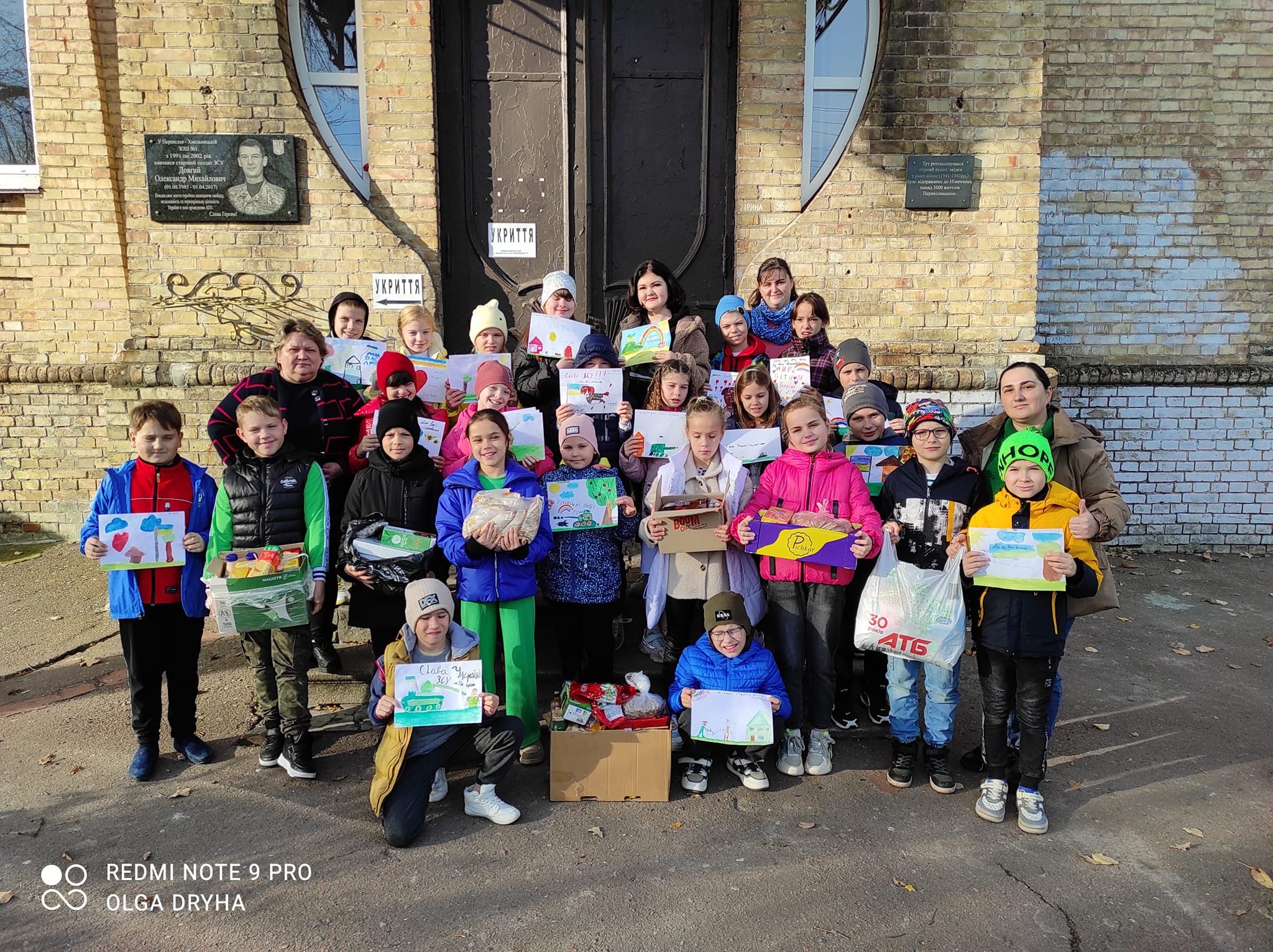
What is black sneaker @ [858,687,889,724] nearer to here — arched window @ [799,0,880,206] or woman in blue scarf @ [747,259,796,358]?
woman in blue scarf @ [747,259,796,358]

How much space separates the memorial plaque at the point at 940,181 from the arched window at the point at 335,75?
15.3 feet

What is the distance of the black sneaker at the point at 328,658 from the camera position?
16.1 feet

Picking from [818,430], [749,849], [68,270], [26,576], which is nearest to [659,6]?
[818,430]

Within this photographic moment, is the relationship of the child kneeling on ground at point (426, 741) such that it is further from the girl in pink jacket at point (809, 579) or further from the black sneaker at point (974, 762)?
the black sneaker at point (974, 762)

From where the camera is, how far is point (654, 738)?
363 centimetres

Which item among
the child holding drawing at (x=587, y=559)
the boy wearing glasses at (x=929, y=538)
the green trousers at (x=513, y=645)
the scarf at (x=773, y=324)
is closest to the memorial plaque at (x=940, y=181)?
the scarf at (x=773, y=324)

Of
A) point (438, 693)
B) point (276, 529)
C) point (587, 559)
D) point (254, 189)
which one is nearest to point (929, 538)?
point (587, 559)

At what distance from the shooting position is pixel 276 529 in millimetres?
3855

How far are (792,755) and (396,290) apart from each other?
493 cm

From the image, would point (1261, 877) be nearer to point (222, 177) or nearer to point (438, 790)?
point (438, 790)

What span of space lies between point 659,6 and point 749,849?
6.57 meters

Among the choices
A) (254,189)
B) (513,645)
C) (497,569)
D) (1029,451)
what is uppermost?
(254,189)

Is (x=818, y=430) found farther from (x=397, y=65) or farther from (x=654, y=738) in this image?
(x=397, y=65)

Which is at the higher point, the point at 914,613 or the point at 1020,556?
the point at 1020,556
